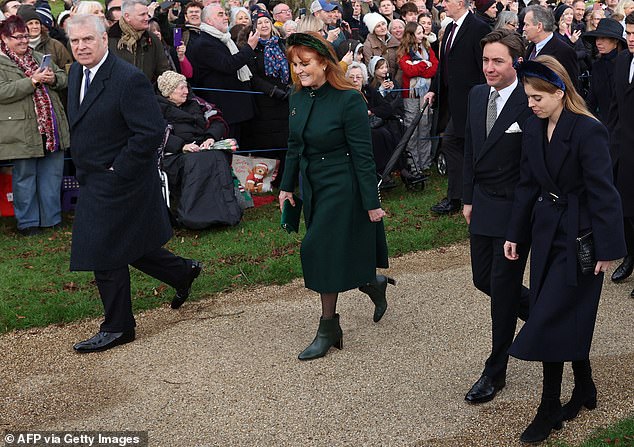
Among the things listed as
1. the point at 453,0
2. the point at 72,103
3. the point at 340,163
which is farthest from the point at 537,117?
the point at 453,0

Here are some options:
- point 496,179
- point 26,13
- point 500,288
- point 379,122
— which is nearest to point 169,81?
point 26,13

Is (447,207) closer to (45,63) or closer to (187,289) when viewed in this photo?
(187,289)

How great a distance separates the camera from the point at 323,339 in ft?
19.6

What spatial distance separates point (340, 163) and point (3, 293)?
314cm

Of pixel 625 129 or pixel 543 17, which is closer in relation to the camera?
pixel 625 129

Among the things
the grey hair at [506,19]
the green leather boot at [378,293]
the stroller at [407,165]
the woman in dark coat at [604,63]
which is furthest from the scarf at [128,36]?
the grey hair at [506,19]

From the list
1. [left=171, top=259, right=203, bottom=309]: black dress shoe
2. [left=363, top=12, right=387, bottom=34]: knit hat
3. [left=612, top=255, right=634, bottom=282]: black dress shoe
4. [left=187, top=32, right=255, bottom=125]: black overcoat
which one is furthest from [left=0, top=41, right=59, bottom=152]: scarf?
[left=612, top=255, right=634, bottom=282]: black dress shoe

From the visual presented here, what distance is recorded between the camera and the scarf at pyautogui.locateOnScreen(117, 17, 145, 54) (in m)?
9.28

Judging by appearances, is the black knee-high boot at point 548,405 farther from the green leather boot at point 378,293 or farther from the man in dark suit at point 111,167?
the man in dark suit at point 111,167

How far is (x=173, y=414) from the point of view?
5.12m

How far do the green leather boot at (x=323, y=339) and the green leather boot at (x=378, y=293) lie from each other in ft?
1.85

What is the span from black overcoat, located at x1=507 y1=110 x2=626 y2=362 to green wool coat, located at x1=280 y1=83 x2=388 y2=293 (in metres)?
1.31

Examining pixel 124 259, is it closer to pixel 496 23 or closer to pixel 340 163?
pixel 340 163

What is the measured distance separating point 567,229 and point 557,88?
0.71m
